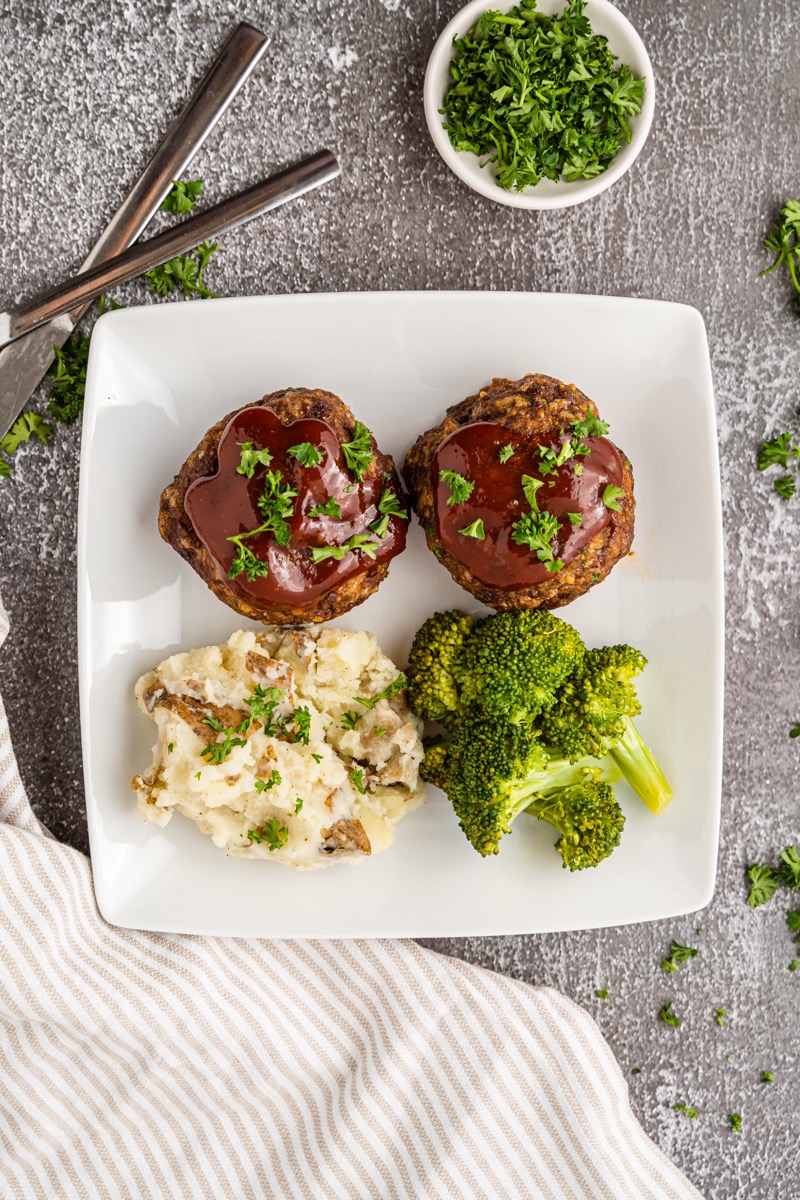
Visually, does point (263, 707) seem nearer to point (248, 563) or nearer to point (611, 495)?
point (248, 563)

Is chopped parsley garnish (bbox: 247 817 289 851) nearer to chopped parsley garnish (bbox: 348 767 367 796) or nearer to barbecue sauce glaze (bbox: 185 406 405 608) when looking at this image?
chopped parsley garnish (bbox: 348 767 367 796)

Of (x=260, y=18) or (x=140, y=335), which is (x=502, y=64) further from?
(x=140, y=335)

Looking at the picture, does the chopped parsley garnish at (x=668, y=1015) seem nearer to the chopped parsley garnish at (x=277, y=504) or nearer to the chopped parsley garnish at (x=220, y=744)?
the chopped parsley garnish at (x=220, y=744)

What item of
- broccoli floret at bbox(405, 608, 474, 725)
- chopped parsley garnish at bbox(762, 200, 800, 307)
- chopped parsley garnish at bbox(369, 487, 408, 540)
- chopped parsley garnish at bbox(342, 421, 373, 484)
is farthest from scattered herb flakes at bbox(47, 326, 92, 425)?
chopped parsley garnish at bbox(762, 200, 800, 307)

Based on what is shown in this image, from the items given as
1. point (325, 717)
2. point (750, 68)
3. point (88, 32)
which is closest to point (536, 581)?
point (325, 717)

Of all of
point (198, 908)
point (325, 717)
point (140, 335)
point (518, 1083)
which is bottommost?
point (518, 1083)

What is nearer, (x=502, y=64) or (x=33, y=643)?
(x=502, y=64)

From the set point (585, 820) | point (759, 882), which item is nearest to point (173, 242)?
point (585, 820)
